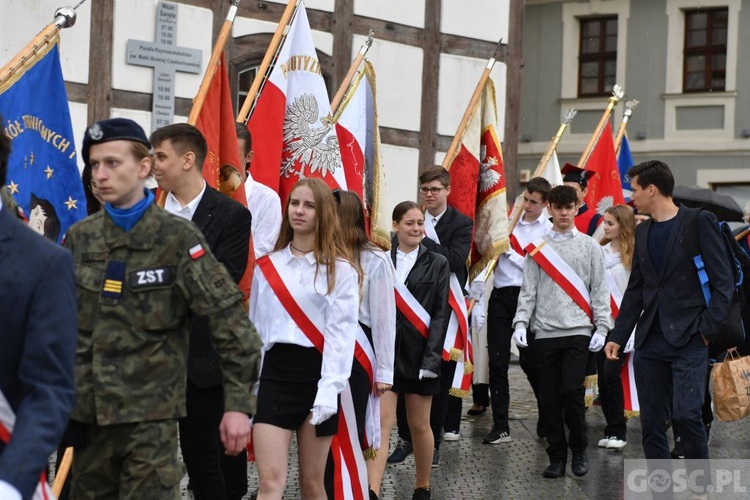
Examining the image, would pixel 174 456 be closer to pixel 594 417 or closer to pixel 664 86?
pixel 594 417

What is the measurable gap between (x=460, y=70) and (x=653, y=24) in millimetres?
10652

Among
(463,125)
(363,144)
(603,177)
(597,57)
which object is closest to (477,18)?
(603,177)

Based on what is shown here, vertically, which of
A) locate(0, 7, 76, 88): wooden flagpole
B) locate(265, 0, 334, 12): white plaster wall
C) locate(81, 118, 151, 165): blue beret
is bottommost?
locate(81, 118, 151, 165): blue beret

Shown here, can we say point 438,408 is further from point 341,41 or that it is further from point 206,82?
point 341,41

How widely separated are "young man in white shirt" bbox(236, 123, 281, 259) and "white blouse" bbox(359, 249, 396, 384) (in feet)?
3.17

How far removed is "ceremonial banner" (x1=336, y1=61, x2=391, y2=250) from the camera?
9523 millimetres

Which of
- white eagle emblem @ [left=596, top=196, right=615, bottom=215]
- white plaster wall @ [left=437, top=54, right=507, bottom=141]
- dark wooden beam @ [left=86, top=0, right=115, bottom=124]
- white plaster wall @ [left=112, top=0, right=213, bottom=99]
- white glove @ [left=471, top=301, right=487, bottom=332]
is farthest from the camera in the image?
white plaster wall @ [left=437, top=54, right=507, bottom=141]

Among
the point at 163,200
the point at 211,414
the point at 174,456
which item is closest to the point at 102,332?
the point at 174,456

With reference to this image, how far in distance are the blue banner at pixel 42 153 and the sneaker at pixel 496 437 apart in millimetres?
Answer: 4055

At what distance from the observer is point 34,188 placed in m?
7.32

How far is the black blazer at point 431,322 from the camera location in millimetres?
7824

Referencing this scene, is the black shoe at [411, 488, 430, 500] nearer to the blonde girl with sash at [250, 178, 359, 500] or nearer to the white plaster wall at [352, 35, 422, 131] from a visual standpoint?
the blonde girl with sash at [250, 178, 359, 500]

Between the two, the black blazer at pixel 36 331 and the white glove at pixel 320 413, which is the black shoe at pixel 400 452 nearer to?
the white glove at pixel 320 413

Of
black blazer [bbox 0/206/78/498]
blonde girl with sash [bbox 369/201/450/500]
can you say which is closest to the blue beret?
black blazer [bbox 0/206/78/498]
